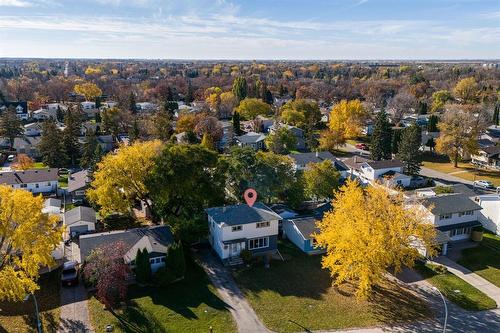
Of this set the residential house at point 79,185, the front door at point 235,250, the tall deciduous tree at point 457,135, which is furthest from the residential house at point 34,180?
the tall deciduous tree at point 457,135

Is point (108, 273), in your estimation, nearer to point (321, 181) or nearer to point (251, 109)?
point (321, 181)

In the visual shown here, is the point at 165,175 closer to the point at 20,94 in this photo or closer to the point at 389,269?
the point at 389,269

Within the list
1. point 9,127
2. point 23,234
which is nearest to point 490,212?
point 23,234

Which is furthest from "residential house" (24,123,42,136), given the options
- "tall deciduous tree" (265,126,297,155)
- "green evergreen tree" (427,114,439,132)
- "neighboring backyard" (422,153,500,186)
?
"green evergreen tree" (427,114,439,132)

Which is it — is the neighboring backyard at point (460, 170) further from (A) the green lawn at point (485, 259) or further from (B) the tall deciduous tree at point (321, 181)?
(B) the tall deciduous tree at point (321, 181)

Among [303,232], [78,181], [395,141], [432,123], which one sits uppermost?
[432,123]

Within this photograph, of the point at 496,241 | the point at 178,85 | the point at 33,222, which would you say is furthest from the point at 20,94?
the point at 496,241
